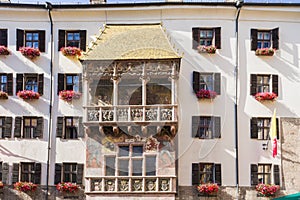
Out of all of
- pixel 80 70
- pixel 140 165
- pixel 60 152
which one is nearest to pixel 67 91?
pixel 80 70

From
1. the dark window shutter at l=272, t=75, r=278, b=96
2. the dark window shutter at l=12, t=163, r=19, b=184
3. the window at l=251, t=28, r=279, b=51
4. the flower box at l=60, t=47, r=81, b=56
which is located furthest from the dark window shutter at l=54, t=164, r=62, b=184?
the window at l=251, t=28, r=279, b=51

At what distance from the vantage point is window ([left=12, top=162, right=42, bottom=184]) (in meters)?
30.5

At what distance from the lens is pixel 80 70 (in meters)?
31.8

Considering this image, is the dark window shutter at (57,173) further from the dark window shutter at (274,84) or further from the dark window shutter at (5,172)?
the dark window shutter at (274,84)

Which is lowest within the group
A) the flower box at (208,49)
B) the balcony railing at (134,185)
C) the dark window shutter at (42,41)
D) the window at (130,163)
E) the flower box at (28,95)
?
the balcony railing at (134,185)

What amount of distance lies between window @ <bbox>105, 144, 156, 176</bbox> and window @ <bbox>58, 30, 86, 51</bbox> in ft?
21.5

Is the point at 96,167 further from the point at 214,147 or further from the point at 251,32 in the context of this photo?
the point at 251,32

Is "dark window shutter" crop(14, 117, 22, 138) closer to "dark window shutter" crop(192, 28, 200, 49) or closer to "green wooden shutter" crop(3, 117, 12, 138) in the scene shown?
"green wooden shutter" crop(3, 117, 12, 138)

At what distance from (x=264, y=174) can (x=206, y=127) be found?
13.1 feet

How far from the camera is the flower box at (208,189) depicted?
29625 mm

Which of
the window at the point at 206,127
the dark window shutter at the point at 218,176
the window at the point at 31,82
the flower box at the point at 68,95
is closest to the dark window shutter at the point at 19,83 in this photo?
the window at the point at 31,82

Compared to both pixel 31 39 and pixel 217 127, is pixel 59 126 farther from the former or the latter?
pixel 217 127

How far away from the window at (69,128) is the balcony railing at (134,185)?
3272mm

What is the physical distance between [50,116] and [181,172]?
308 inches
